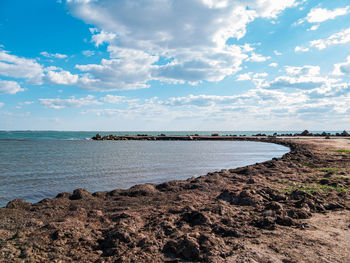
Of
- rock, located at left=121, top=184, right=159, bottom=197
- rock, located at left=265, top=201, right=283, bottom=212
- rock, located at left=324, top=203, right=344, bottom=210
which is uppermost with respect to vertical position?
rock, located at left=265, top=201, right=283, bottom=212

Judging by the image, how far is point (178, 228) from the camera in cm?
650

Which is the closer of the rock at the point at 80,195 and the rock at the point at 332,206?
the rock at the point at 332,206

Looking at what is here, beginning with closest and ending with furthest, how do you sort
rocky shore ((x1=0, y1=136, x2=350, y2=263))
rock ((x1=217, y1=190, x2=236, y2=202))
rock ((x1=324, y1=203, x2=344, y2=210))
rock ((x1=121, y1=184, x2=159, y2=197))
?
rocky shore ((x1=0, y1=136, x2=350, y2=263))
rock ((x1=324, y1=203, x2=344, y2=210))
rock ((x1=217, y1=190, x2=236, y2=202))
rock ((x1=121, y1=184, x2=159, y2=197))

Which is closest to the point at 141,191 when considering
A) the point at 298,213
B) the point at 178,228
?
the point at 178,228

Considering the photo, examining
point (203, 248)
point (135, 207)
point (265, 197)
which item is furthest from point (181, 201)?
point (203, 248)

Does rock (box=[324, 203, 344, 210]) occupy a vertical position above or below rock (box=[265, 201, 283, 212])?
below

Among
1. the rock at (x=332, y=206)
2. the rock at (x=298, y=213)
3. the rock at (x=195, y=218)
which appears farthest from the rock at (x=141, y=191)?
the rock at (x=332, y=206)

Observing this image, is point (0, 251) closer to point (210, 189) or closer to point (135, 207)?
point (135, 207)

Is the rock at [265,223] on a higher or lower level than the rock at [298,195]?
lower

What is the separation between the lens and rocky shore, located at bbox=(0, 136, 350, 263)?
511cm

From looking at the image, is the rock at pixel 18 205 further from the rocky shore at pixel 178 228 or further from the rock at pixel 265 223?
the rock at pixel 265 223

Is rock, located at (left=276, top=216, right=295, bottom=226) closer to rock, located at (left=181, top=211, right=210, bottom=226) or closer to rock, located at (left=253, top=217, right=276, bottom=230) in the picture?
rock, located at (left=253, top=217, right=276, bottom=230)

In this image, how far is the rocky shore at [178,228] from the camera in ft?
16.8

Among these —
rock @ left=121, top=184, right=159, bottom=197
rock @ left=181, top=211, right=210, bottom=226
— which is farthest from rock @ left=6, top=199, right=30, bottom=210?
rock @ left=181, top=211, right=210, bottom=226
